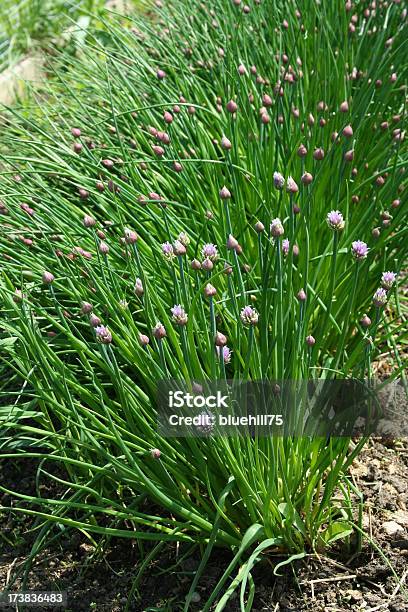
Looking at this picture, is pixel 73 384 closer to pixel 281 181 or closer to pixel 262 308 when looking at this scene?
pixel 262 308

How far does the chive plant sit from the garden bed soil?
2.6 inches

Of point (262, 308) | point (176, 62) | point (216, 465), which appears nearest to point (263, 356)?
point (262, 308)

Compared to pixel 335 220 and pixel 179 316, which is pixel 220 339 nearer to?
pixel 179 316

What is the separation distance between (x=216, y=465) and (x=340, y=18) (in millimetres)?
2015

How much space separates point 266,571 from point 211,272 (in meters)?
0.73

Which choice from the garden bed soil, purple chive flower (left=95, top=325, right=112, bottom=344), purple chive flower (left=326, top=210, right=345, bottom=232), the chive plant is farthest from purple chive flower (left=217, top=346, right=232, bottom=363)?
the garden bed soil

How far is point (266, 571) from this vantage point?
1724 mm

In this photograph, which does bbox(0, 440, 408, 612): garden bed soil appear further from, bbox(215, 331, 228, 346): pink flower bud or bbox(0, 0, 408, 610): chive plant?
bbox(215, 331, 228, 346): pink flower bud

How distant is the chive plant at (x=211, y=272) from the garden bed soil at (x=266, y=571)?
7 centimetres

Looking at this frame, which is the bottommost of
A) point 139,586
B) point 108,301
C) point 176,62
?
point 139,586

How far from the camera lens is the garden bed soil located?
1662mm

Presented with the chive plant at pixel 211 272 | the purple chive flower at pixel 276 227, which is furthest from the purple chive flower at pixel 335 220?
the purple chive flower at pixel 276 227

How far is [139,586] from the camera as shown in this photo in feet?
5.81

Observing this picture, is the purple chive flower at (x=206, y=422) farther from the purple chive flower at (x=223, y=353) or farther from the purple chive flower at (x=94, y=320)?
the purple chive flower at (x=94, y=320)
